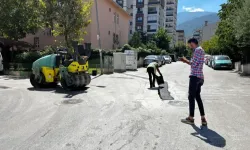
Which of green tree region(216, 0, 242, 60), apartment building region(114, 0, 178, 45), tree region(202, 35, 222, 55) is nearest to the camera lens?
green tree region(216, 0, 242, 60)

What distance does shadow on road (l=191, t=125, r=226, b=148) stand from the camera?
15.7ft

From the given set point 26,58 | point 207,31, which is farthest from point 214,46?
point 207,31

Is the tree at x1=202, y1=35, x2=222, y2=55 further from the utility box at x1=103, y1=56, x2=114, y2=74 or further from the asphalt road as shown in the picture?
the asphalt road

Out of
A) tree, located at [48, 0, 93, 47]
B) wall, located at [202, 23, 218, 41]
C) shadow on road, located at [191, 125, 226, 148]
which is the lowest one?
shadow on road, located at [191, 125, 226, 148]

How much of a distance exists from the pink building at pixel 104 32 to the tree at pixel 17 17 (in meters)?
3.72

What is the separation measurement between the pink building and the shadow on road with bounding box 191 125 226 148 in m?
24.5

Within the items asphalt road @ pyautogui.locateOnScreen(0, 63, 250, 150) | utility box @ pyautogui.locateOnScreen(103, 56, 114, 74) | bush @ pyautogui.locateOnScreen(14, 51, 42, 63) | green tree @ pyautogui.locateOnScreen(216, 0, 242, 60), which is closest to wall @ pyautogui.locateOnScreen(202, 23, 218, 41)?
green tree @ pyautogui.locateOnScreen(216, 0, 242, 60)

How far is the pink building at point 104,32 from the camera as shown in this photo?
32625mm

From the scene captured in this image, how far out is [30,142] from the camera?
481 centimetres

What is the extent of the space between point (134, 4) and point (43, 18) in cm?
8184

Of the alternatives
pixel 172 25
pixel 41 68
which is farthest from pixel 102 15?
pixel 172 25

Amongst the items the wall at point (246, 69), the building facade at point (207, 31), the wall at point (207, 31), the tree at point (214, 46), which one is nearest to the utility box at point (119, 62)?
the wall at point (246, 69)

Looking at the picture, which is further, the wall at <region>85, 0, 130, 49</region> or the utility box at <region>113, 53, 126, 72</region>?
the wall at <region>85, 0, 130, 49</region>

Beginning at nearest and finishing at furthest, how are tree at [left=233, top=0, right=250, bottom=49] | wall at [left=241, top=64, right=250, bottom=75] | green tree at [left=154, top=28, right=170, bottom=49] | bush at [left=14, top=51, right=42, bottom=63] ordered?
1. tree at [left=233, top=0, right=250, bottom=49]
2. bush at [left=14, top=51, right=42, bottom=63]
3. wall at [left=241, top=64, right=250, bottom=75]
4. green tree at [left=154, top=28, right=170, bottom=49]
